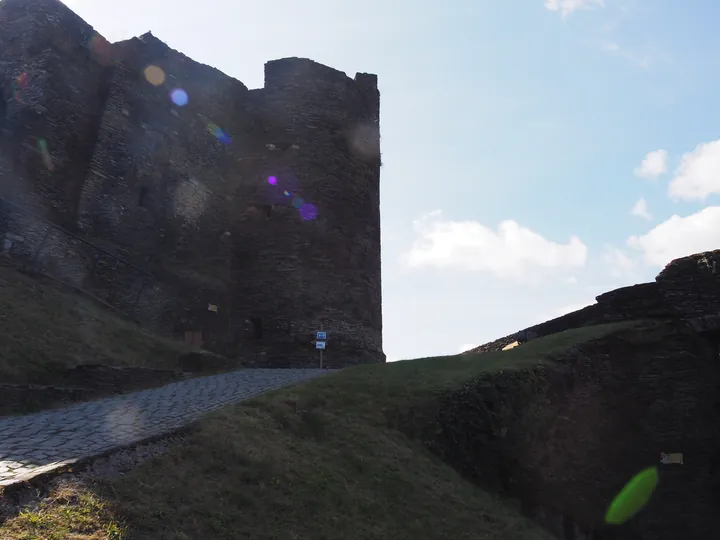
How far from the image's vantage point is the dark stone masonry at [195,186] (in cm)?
1706

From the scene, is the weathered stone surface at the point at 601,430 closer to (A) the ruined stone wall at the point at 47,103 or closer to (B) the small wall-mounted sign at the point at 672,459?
(B) the small wall-mounted sign at the point at 672,459

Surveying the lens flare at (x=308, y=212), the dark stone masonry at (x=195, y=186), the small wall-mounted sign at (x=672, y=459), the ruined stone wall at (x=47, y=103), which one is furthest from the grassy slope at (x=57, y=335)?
the small wall-mounted sign at (x=672, y=459)

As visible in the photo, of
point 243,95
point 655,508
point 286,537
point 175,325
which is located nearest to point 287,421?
point 286,537

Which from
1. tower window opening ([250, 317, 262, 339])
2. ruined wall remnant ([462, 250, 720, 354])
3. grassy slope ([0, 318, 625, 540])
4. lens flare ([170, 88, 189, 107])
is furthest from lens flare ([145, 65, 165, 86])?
ruined wall remnant ([462, 250, 720, 354])

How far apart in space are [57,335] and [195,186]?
10.4 meters

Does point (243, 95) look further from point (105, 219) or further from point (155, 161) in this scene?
point (105, 219)

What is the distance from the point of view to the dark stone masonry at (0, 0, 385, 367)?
672 inches

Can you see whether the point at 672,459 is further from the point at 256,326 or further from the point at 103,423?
the point at 256,326

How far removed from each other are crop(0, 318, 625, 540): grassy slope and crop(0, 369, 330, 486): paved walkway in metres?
0.57

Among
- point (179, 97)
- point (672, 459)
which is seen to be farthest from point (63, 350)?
point (672, 459)

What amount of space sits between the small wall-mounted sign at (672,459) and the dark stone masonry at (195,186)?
36.2ft

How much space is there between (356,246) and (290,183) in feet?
11.7

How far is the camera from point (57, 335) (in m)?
12.4

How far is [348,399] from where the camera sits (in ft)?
35.6
